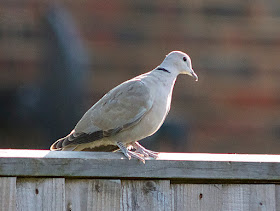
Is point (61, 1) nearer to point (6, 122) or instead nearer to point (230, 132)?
point (6, 122)

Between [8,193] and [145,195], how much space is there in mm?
462

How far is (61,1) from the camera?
643 centimetres

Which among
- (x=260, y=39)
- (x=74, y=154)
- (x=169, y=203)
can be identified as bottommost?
(x=169, y=203)

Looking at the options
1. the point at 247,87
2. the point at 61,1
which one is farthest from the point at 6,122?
the point at 247,87

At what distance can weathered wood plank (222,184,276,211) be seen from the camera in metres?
2.53

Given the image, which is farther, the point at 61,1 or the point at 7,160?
the point at 61,1

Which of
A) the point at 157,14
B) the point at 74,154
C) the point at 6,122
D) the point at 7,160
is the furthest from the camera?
the point at 157,14

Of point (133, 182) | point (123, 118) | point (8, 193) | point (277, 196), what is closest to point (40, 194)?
point (8, 193)

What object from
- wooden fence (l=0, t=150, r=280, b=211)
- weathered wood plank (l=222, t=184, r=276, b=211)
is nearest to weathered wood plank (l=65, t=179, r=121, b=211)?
wooden fence (l=0, t=150, r=280, b=211)

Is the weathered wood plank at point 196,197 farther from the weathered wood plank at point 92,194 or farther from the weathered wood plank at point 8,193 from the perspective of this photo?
the weathered wood plank at point 8,193

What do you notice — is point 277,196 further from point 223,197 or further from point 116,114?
point 116,114

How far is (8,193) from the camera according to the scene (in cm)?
238

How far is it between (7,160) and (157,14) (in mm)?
4412

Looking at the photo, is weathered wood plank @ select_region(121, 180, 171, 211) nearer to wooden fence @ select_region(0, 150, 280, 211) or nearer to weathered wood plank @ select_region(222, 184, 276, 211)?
wooden fence @ select_region(0, 150, 280, 211)
